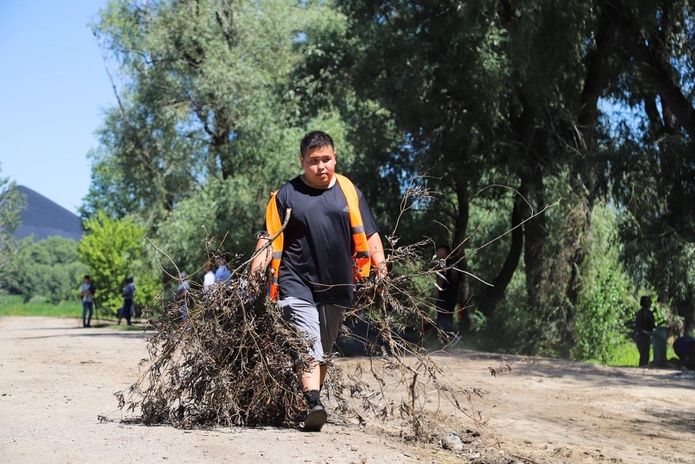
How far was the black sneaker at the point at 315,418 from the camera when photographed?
6.32 m

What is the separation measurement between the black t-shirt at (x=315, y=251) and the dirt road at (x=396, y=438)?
1.02 m

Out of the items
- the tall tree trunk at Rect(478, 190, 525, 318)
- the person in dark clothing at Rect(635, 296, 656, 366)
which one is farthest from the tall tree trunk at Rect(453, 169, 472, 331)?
the person in dark clothing at Rect(635, 296, 656, 366)

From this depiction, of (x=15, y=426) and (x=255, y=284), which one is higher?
(x=255, y=284)

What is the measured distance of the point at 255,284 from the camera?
6.68m

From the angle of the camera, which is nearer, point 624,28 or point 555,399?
point 555,399

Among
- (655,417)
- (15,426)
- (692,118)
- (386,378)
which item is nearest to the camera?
(15,426)

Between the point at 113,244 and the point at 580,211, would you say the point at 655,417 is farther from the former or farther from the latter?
the point at 113,244

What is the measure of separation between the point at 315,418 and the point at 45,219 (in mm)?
110217

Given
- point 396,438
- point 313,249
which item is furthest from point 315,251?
point 396,438

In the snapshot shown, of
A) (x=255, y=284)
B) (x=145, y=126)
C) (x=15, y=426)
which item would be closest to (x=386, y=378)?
(x=255, y=284)

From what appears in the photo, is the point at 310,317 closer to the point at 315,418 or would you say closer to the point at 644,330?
the point at 315,418

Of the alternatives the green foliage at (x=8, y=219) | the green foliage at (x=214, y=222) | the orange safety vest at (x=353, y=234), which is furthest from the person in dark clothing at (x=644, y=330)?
the green foliage at (x=8, y=219)

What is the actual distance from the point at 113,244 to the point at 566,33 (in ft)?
138

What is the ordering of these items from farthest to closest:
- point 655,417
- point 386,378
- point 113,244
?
point 113,244 → point 386,378 → point 655,417
